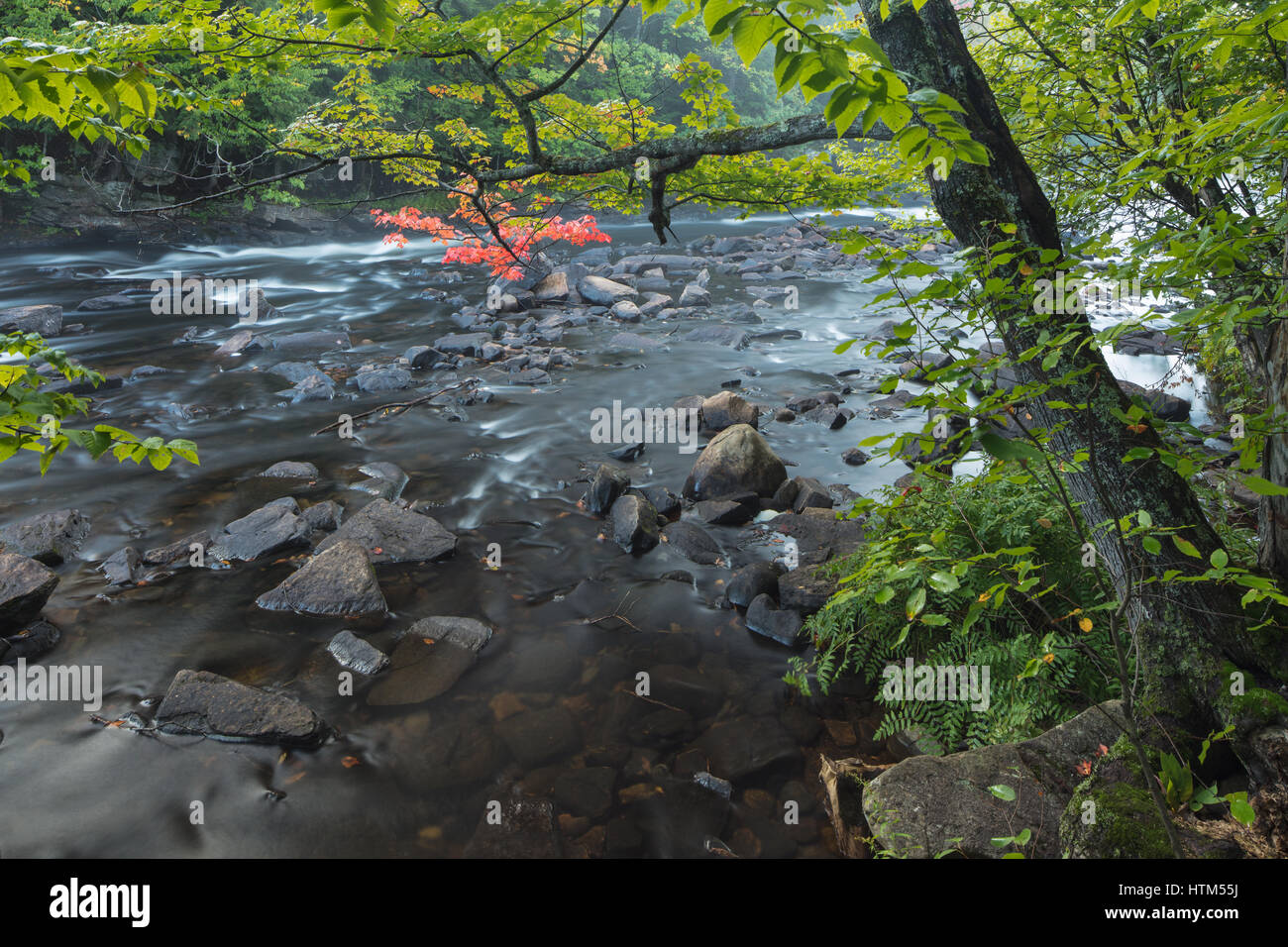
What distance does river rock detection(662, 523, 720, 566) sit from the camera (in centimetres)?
746

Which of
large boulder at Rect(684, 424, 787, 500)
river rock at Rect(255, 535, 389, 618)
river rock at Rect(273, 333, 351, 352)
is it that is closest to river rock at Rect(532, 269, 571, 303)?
river rock at Rect(273, 333, 351, 352)

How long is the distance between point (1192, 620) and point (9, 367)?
549cm

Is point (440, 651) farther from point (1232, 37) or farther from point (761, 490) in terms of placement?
point (1232, 37)

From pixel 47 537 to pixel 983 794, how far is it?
30.0ft

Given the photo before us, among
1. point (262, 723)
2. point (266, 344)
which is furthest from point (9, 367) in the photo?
point (266, 344)

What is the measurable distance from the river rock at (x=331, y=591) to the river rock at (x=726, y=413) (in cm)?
615

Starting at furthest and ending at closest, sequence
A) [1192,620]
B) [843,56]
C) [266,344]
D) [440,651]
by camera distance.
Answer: [266,344]
[440,651]
[1192,620]
[843,56]

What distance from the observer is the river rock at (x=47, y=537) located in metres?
7.15

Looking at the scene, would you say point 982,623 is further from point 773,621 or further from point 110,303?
point 110,303

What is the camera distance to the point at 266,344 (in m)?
16.0

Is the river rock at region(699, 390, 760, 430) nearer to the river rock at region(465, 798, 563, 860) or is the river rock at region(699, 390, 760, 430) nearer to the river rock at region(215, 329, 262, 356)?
the river rock at region(465, 798, 563, 860)

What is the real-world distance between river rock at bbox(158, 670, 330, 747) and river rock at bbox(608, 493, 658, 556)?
140 inches

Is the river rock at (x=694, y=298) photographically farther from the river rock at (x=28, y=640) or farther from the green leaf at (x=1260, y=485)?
the green leaf at (x=1260, y=485)

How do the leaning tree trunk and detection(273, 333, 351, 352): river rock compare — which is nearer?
the leaning tree trunk
